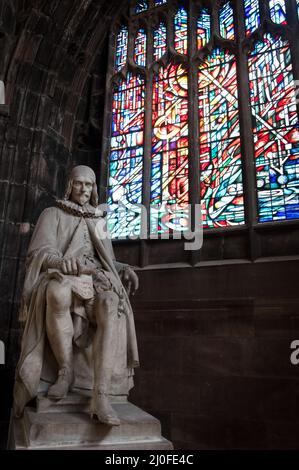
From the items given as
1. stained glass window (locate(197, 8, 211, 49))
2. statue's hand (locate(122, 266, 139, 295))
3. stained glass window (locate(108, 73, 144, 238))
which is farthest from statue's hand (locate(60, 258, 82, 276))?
stained glass window (locate(197, 8, 211, 49))

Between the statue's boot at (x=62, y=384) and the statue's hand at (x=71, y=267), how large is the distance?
51cm

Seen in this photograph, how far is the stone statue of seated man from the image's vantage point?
74.2 inches

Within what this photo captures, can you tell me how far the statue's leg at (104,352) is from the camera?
1.70 meters

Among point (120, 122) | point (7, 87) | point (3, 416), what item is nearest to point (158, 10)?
point (120, 122)

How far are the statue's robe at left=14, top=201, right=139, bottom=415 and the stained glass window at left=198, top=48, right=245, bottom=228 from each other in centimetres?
262

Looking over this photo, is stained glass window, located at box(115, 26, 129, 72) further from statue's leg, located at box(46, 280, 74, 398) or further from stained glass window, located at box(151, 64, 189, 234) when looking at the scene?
statue's leg, located at box(46, 280, 74, 398)

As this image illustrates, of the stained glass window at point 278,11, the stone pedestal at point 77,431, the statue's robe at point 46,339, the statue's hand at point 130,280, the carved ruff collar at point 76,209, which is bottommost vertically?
the stone pedestal at point 77,431

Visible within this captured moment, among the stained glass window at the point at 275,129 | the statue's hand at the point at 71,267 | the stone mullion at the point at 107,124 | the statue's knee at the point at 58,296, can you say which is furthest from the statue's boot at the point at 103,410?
the stone mullion at the point at 107,124

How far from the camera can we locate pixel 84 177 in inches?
100

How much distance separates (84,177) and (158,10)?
466 centimetres

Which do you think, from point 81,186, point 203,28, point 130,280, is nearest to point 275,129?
point 203,28

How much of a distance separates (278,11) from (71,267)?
16.2ft

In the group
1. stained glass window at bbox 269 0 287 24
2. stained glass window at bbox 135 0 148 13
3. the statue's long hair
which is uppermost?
stained glass window at bbox 135 0 148 13

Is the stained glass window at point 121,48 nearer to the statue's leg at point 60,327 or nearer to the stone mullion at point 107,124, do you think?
the stone mullion at point 107,124
